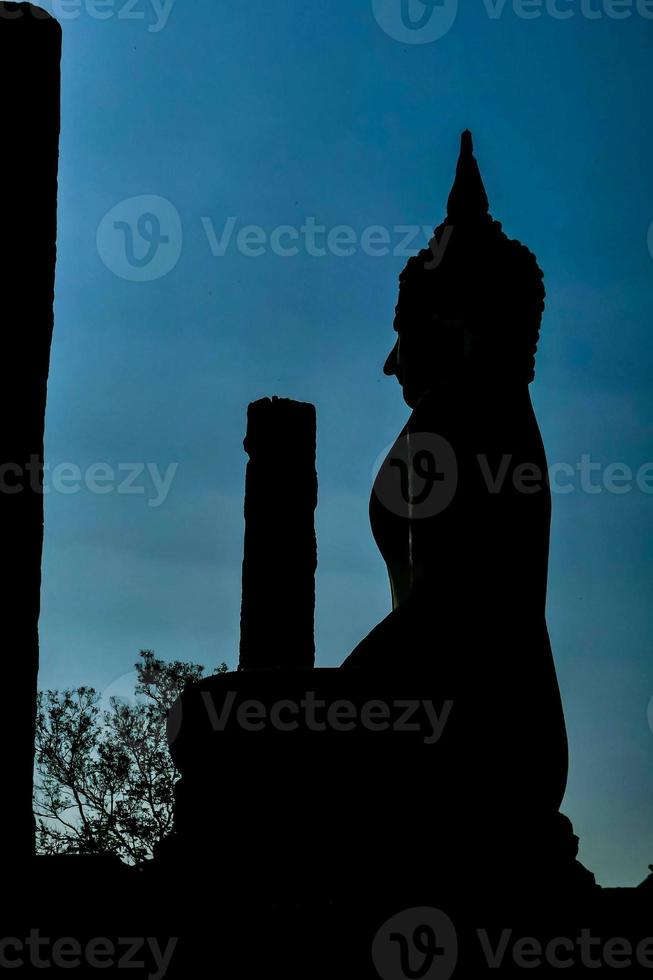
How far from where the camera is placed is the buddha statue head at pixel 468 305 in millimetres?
6492

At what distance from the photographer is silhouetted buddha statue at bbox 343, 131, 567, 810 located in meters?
5.62

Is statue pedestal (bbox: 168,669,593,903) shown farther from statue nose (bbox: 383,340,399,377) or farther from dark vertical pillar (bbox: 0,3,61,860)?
statue nose (bbox: 383,340,399,377)

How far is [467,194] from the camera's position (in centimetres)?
671

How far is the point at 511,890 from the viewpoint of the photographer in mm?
4938

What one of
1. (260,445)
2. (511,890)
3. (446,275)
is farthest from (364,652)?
(260,445)

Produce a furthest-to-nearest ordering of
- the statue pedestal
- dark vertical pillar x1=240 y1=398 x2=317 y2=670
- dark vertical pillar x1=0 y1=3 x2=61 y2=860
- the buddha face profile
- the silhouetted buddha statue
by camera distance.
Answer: dark vertical pillar x1=240 y1=398 x2=317 y2=670 < the buddha face profile < the silhouetted buddha statue < the statue pedestal < dark vertical pillar x1=0 y1=3 x2=61 y2=860

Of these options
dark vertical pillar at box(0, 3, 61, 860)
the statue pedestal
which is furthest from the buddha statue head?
dark vertical pillar at box(0, 3, 61, 860)

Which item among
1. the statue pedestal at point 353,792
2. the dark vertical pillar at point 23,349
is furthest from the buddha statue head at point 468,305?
the dark vertical pillar at point 23,349

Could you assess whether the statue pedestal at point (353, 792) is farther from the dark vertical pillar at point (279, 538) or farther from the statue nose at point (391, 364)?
the dark vertical pillar at point (279, 538)

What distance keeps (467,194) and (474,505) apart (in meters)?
1.82

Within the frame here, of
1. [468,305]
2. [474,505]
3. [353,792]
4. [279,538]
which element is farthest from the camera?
[279,538]

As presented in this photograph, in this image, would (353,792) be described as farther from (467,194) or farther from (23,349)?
(467,194)

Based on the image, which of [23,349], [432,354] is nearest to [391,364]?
[432,354]

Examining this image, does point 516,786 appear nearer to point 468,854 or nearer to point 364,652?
point 468,854
